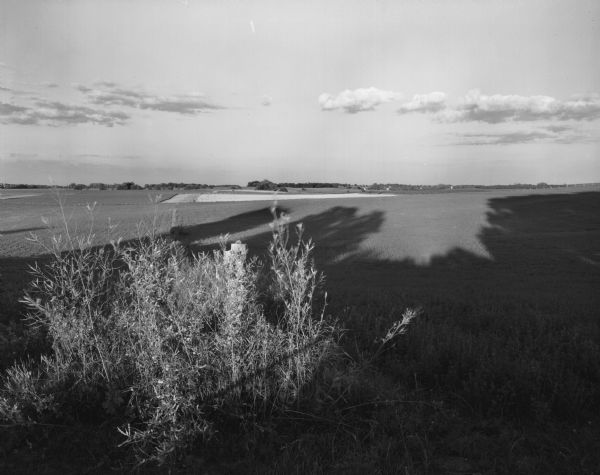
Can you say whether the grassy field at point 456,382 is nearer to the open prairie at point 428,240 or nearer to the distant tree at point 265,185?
the open prairie at point 428,240

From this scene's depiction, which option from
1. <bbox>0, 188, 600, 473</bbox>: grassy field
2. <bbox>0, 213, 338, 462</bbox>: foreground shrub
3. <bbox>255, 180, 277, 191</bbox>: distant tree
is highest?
<bbox>255, 180, 277, 191</bbox>: distant tree

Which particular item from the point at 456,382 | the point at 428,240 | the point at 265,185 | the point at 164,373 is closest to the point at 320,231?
the point at 428,240

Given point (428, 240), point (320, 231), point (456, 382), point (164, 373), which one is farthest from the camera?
point (320, 231)

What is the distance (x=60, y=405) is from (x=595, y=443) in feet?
17.6

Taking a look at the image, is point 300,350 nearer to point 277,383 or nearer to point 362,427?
point 277,383

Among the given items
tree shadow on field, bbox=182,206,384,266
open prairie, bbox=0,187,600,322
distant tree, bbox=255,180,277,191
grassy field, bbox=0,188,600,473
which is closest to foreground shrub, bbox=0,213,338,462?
grassy field, bbox=0,188,600,473

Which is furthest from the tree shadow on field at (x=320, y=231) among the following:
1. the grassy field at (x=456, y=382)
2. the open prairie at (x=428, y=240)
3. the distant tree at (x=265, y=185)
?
the distant tree at (x=265, y=185)

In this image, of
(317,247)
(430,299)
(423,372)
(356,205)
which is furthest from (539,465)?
(356,205)

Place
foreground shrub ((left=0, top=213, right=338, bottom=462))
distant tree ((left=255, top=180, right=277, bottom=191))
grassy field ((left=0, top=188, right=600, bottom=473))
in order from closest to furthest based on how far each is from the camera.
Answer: grassy field ((left=0, top=188, right=600, bottom=473)), foreground shrub ((left=0, top=213, right=338, bottom=462)), distant tree ((left=255, top=180, right=277, bottom=191))

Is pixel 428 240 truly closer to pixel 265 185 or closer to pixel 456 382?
pixel 456 382

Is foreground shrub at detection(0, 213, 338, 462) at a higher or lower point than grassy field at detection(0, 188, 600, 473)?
higher

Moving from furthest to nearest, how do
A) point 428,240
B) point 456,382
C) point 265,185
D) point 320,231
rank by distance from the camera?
point 265,185, point 320,231, point 428,240, point 456,382

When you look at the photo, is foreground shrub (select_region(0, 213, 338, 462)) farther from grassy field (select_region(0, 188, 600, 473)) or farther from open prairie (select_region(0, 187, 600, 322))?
open prairie (select_region(0, 187, 600, 322))

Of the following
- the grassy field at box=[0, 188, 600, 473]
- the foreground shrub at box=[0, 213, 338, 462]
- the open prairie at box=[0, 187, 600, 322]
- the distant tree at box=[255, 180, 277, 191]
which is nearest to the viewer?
the grassy field at box=[0, 188, 600, 473]
